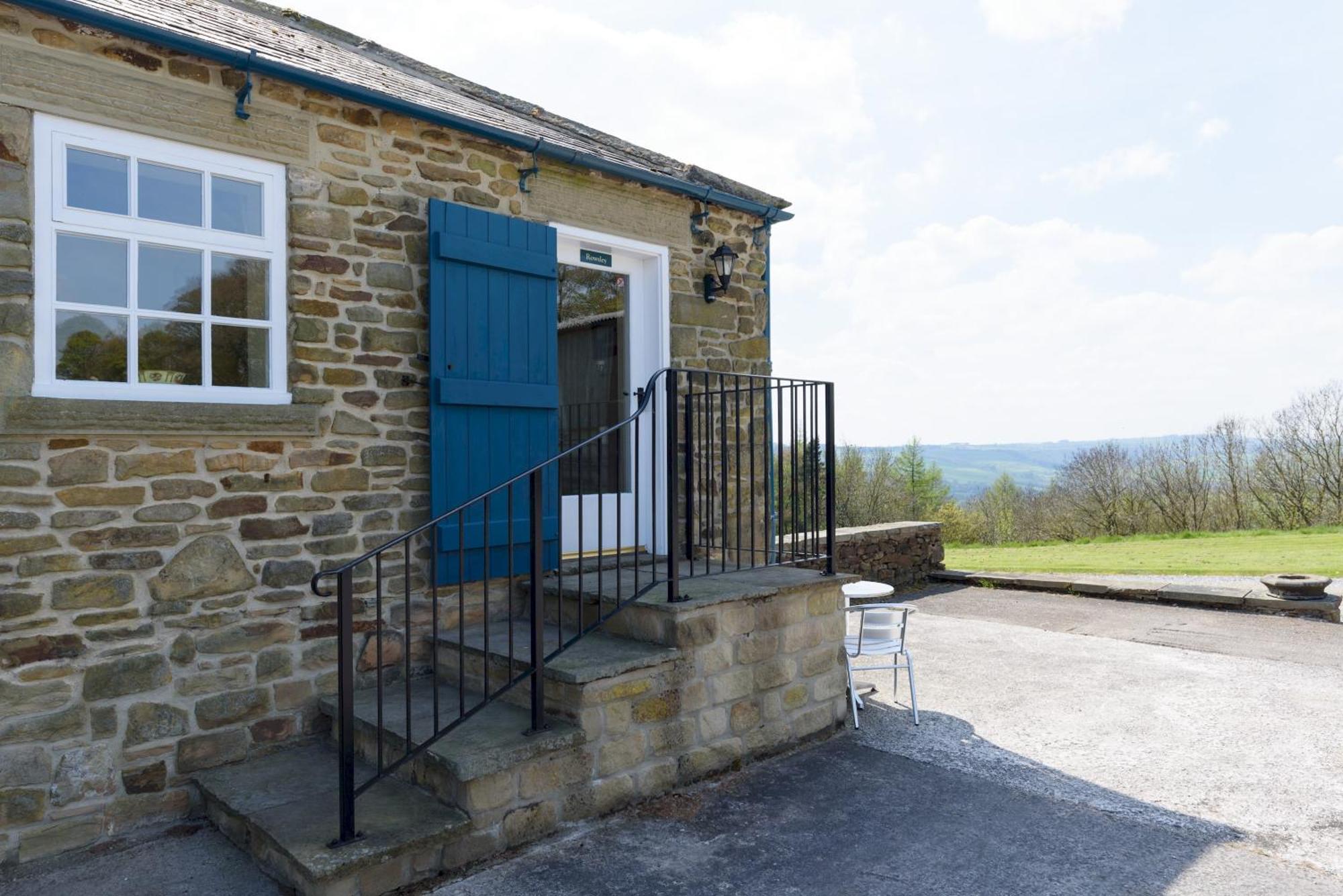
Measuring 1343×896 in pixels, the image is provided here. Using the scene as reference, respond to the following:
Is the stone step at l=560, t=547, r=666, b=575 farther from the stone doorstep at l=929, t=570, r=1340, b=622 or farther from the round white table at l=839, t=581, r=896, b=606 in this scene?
the stone doorstep at l=929, t=570, r=1340, b=622

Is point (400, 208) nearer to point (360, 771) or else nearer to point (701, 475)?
point (701, 475)

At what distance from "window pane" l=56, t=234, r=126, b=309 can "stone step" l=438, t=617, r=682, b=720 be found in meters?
2.07

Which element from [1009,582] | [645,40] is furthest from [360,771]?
[1009,582]

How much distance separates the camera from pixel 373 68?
4.71m

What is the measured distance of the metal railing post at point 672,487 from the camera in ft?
12.2

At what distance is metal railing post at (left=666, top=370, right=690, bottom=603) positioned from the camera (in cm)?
371

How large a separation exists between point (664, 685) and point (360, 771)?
4.41 feet

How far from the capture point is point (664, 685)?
365cm

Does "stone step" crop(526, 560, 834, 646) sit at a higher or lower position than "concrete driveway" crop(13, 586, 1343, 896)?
higher

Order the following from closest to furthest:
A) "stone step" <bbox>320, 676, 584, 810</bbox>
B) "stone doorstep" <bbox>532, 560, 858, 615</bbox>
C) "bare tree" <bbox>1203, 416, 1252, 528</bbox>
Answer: "stone step" <bbox>320, 676, 584, 810</bbox> → "stone doorstep" <bbox>532, 560, 858, 615</bbox> → "bare tree" <bbox>1203, 416, 1252, 528</bbox>

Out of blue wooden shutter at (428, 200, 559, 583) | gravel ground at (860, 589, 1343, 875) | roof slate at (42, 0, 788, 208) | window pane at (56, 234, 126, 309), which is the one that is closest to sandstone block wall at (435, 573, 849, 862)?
gravel ground at (860, 589, 1343, 875)

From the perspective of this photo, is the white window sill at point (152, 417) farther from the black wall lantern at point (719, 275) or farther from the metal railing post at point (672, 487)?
the black wall lantern at point (719, 275)

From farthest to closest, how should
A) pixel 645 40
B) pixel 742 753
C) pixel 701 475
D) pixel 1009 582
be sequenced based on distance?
pixel 1009 582
pixel 645 40
pixel 701 475
pixel 742 753

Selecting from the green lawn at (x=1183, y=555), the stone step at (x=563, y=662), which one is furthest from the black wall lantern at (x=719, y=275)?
the green lawn at (x=1183, y=555)
